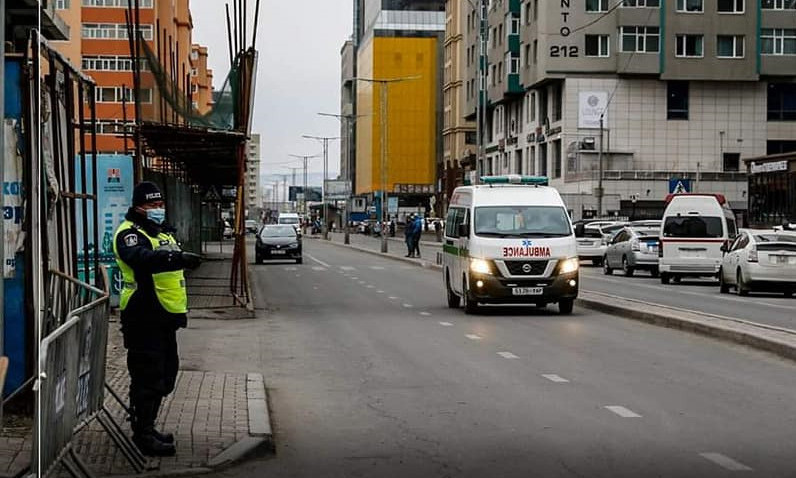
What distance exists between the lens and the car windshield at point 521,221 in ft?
73.3

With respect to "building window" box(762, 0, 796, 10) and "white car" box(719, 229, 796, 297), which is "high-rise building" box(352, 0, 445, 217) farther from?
"white car" box(719, 229, 796, 297)

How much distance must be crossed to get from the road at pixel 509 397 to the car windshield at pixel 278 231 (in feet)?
96.9

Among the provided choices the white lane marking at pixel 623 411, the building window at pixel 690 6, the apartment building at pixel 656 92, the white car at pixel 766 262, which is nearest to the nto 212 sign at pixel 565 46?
the apartment building at pixel 656 92

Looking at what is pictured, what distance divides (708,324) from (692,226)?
17240mm

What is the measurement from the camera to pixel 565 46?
75.9 m

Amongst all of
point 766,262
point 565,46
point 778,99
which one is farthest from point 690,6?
point 766,262

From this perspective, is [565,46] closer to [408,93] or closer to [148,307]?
[408,93]

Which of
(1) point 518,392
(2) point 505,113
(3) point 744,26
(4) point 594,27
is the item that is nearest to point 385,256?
(4) point 594,27

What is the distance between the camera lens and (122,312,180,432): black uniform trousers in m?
8.55

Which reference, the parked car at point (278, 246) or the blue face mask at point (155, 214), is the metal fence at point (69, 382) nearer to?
the blue face mask at point (155, 214)

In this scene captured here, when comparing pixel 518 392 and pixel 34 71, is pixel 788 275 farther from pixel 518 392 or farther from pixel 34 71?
pixel 34 71

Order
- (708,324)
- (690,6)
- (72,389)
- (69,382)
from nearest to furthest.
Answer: (69,382) < (72,389) < (708,324) < (690,6)

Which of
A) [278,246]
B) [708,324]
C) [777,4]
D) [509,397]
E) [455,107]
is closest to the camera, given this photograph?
[509,397]

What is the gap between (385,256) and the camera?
59.1 metres
